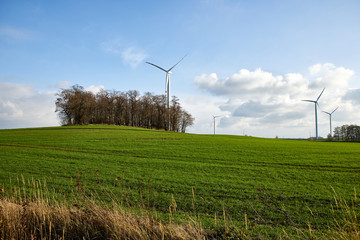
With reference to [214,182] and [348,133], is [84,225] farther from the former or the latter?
[348,133]

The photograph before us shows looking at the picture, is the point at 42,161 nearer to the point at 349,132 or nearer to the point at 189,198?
the point at 189,198

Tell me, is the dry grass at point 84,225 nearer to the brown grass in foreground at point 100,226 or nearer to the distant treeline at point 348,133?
the brown grass in foreground at point 100,226

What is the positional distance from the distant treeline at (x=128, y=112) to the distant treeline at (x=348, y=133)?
4435cm

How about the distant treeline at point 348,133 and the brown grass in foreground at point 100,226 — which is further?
the distant treeline at point 348,133

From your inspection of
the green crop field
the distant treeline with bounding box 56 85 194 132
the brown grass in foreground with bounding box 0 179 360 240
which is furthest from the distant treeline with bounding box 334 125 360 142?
the brown grass in foreground with bounding box 0 179 360 240

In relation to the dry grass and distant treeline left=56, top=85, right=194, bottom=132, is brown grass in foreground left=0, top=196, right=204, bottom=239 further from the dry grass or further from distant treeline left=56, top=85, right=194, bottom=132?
distant treeline left=56, top=85, right=194, bottom=132

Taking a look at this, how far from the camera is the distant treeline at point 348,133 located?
6219 centimetres

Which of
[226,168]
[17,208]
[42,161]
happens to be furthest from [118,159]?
[17,208]

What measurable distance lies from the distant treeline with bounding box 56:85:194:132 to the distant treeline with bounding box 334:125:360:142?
44.4 meters

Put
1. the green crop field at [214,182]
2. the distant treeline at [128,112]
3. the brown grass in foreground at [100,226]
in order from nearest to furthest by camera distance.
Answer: the brown grass in foreground at [100,226] < the green crop field at [214,182] < the distant treeline at [128,112]

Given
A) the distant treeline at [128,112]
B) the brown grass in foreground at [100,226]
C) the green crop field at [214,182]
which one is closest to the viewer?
the brown grass in foreground at [100,226]

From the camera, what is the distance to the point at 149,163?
44.8 ft

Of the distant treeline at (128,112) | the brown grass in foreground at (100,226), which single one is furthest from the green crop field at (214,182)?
the distant treeline at (128,112)

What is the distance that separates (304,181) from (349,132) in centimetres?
6941
